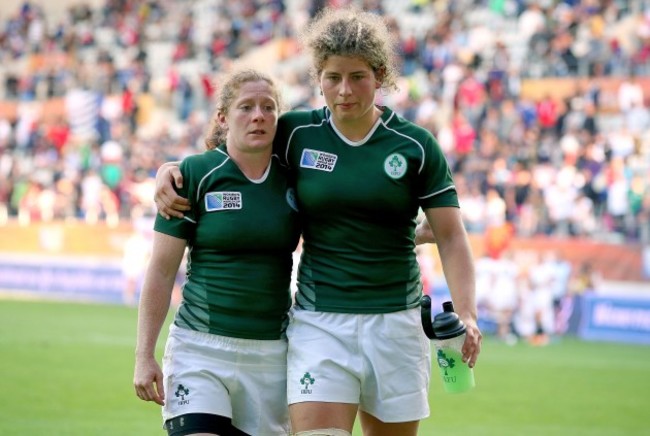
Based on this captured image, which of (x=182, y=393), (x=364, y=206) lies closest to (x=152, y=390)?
(x=182, y=393)

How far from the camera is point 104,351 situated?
16.5 metres

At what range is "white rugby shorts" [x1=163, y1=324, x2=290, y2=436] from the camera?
17.9 feet

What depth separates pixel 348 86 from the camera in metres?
5.51

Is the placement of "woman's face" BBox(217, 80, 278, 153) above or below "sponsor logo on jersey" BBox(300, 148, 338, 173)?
above

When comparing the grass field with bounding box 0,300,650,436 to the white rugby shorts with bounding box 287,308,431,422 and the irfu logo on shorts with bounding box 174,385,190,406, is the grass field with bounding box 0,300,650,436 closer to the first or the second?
the irfu logo on shorts with bounding box 174,385,190,406

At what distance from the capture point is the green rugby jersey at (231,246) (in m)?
5.55

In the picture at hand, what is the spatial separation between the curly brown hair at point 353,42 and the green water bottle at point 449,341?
108 cm

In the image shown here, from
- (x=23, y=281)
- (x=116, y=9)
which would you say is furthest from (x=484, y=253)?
(x=116, y=9)

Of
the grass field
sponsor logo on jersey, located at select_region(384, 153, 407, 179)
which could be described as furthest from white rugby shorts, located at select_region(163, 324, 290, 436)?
the grass field

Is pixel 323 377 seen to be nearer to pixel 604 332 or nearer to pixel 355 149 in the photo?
pixel 355 149

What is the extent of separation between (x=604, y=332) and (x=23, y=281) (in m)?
13.5

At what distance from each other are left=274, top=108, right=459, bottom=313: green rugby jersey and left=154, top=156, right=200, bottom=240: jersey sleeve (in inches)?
18.9

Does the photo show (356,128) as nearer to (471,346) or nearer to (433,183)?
(433,183)

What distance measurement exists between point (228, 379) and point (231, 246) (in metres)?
0.60
